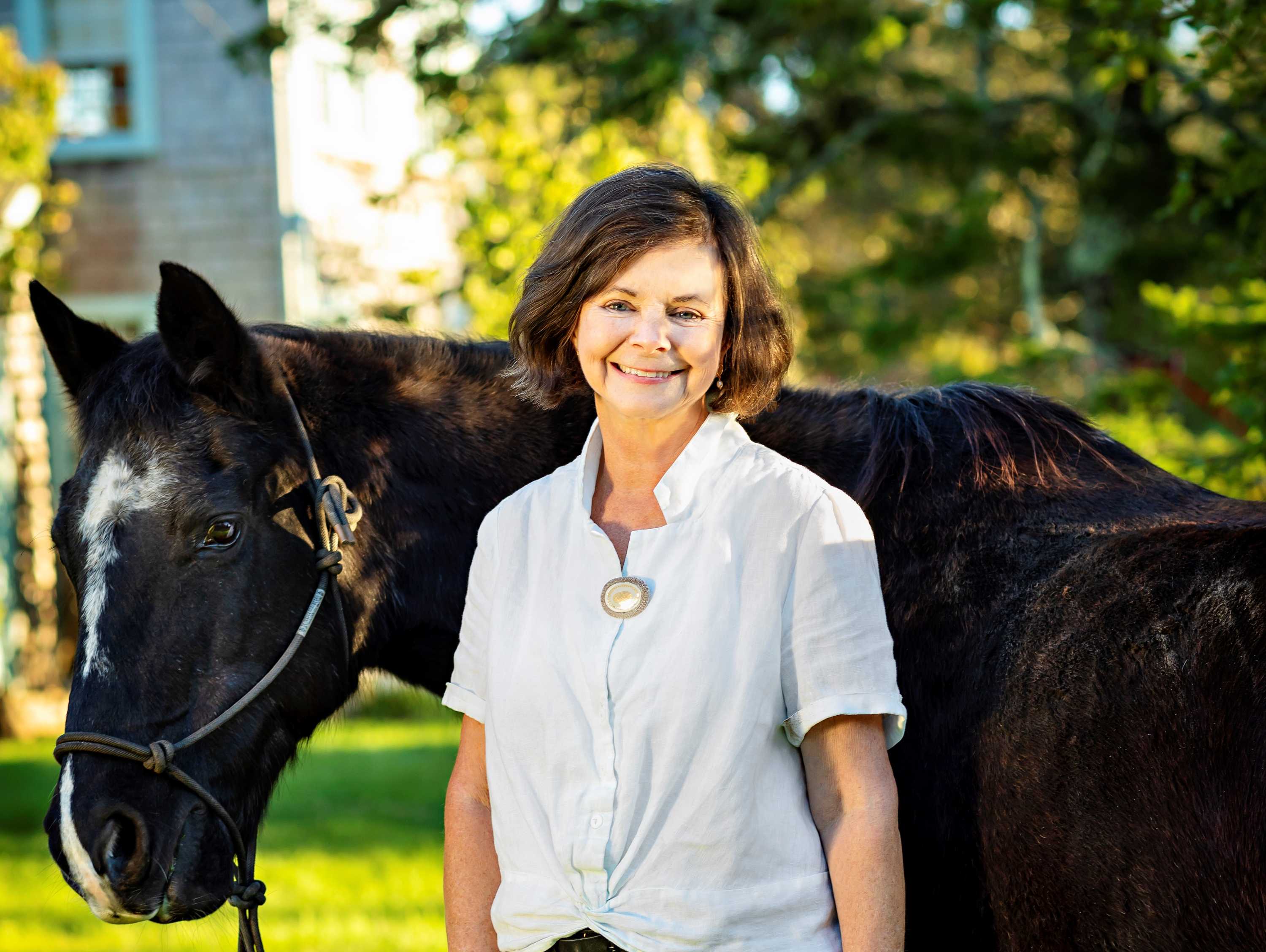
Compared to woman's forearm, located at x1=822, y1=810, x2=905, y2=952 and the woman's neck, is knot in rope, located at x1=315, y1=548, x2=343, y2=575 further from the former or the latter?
woman's forearm, located at x1=822, y1=810, x2=905, y2=952

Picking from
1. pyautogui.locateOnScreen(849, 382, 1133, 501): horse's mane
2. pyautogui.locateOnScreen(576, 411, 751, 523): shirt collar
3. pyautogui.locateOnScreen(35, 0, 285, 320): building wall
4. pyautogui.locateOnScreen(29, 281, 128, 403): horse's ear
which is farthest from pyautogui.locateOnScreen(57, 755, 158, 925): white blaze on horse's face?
pyautogui.locateOnScreen(35, 0, 285, 320): building wall

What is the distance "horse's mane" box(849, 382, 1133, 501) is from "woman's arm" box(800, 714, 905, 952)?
0.80 meters

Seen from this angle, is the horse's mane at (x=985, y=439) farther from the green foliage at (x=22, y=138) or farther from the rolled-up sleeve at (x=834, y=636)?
the green foliage at (x=22, y=138)

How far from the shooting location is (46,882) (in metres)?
6.08

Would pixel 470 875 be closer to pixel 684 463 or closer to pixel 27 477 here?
pixel 684 463

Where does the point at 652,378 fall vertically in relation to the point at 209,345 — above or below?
below

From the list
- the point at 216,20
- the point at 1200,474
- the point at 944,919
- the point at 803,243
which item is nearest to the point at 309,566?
the point at 944,919

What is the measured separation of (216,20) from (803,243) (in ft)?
→ 35.6

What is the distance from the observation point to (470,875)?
2078mm

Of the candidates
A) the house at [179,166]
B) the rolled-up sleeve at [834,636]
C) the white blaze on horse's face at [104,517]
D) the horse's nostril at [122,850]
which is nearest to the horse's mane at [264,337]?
the white blaze on horse's face at [104,517]

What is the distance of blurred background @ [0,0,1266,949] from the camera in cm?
537

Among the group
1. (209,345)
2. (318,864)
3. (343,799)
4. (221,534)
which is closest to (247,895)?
(221,534)

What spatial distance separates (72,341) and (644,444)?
1.39m

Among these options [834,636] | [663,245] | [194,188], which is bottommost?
[834,636]
